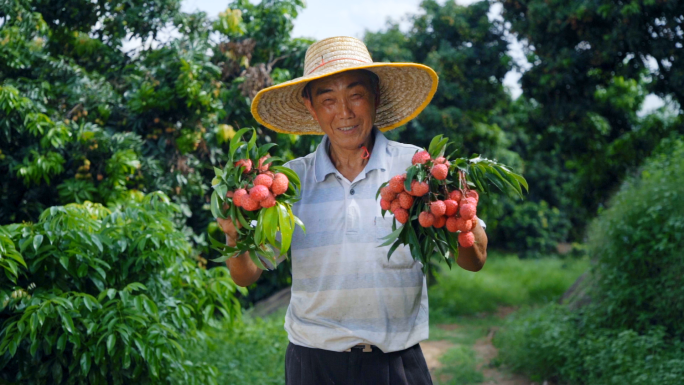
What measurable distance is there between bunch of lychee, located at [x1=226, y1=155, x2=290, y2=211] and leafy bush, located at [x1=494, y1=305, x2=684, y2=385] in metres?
3.03

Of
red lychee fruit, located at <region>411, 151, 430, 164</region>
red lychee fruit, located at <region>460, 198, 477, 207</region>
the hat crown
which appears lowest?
red lychee fruit, located at <region>460, 198, 477, 207</region>

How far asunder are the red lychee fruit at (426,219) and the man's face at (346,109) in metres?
0.44

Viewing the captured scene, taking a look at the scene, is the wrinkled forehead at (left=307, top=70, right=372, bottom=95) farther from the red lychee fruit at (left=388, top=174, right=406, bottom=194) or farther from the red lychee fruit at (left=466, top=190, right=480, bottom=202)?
the red lychee fruit at (left=466, top=190, right=480, bottom=202)

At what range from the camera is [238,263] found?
1.89 meters

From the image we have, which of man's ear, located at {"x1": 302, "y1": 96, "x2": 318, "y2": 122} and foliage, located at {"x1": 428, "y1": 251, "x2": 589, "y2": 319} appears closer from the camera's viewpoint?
man's ear, located at {"x1": 302, "y1": 96, "x2": 318, "y2": 122}

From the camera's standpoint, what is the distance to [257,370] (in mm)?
4711

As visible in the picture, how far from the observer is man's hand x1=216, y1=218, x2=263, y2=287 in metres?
1.83

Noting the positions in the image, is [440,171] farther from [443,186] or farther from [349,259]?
[349,259]

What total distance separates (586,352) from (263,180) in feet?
12.4

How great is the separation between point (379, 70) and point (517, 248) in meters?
15.3

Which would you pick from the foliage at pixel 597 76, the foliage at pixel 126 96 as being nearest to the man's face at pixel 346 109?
the foliage at pixel 126 96

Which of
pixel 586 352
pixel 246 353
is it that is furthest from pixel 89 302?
pixel 586 352

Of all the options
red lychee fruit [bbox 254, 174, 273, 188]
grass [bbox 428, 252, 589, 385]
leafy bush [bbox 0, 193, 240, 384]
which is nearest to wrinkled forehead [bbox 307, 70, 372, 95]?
red lychee fruit [bbox 254, 174, 273, 188]

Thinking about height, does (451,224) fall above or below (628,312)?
above
